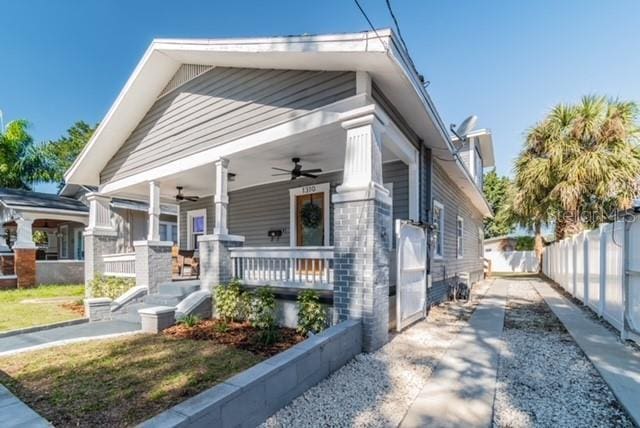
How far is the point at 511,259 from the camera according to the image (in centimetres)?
2267

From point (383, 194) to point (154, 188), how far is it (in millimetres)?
6176

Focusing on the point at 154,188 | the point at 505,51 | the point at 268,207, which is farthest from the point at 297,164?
the point at 505,51

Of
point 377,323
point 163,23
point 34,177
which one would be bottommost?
point 377,323

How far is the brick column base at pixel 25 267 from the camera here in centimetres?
1168

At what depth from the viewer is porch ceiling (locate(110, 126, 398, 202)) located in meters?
6.19

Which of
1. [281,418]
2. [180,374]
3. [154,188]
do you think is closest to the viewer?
[281,418]

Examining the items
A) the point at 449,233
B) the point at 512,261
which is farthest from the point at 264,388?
the point at 512,261

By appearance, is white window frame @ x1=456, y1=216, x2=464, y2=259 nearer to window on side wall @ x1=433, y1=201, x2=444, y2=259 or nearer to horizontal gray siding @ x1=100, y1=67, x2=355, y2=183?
window on side wall @ x1=433, y1=201, x2=444, y2=259

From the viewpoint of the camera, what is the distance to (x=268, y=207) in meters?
9.80

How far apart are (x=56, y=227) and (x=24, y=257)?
21.8 feet

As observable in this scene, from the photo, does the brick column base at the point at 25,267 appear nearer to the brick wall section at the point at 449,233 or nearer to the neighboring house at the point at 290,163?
the neighboring house at the point at 290,163

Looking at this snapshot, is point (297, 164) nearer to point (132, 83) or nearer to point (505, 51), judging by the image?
point (132, 83)

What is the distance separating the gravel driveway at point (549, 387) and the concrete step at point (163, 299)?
5729 millimetres

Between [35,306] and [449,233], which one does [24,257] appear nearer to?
[35,306]
